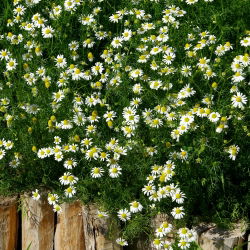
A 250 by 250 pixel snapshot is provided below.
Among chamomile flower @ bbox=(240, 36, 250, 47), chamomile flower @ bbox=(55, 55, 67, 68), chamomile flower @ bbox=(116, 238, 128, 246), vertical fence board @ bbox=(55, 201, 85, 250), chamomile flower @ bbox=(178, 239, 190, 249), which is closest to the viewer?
chamomile flower @ bbox=(178, 239, 190, 249)

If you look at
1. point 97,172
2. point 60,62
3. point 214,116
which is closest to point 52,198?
point 97,172

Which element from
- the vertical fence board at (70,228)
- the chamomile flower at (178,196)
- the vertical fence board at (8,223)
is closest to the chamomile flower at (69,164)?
the vertical fence board at (70,228)

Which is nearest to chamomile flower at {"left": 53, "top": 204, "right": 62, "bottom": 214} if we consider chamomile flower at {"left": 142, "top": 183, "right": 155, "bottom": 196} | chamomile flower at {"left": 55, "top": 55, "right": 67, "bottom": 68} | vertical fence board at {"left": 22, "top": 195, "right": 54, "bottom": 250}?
vertical fence board at {"left": 22, "top": 195, "right": 54, "bottom": 250}

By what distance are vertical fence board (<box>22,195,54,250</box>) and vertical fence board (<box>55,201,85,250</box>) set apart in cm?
6

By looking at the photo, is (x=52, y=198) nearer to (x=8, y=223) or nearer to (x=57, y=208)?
(x=57, y=208)

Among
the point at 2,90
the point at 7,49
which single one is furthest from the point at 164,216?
the point at 7,49

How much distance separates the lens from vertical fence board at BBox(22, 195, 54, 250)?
13.5 feet

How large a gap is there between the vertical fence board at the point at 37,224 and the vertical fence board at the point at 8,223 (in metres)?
0.07

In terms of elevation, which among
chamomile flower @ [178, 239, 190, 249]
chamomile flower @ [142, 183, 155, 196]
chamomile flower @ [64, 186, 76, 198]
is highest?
chamomile flower @ [64, 186, 76, 198]

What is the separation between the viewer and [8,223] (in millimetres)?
4211

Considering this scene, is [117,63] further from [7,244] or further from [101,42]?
[7,244]

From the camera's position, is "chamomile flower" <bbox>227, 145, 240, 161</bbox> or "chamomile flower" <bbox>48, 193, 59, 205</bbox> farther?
"chamomile flower" <bbox>48, 193, 59, 205</bbox>

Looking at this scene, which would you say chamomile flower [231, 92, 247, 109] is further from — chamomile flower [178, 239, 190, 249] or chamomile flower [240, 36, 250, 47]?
chamomile flower [178, 239, 190, 249]

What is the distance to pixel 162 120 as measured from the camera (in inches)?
161
